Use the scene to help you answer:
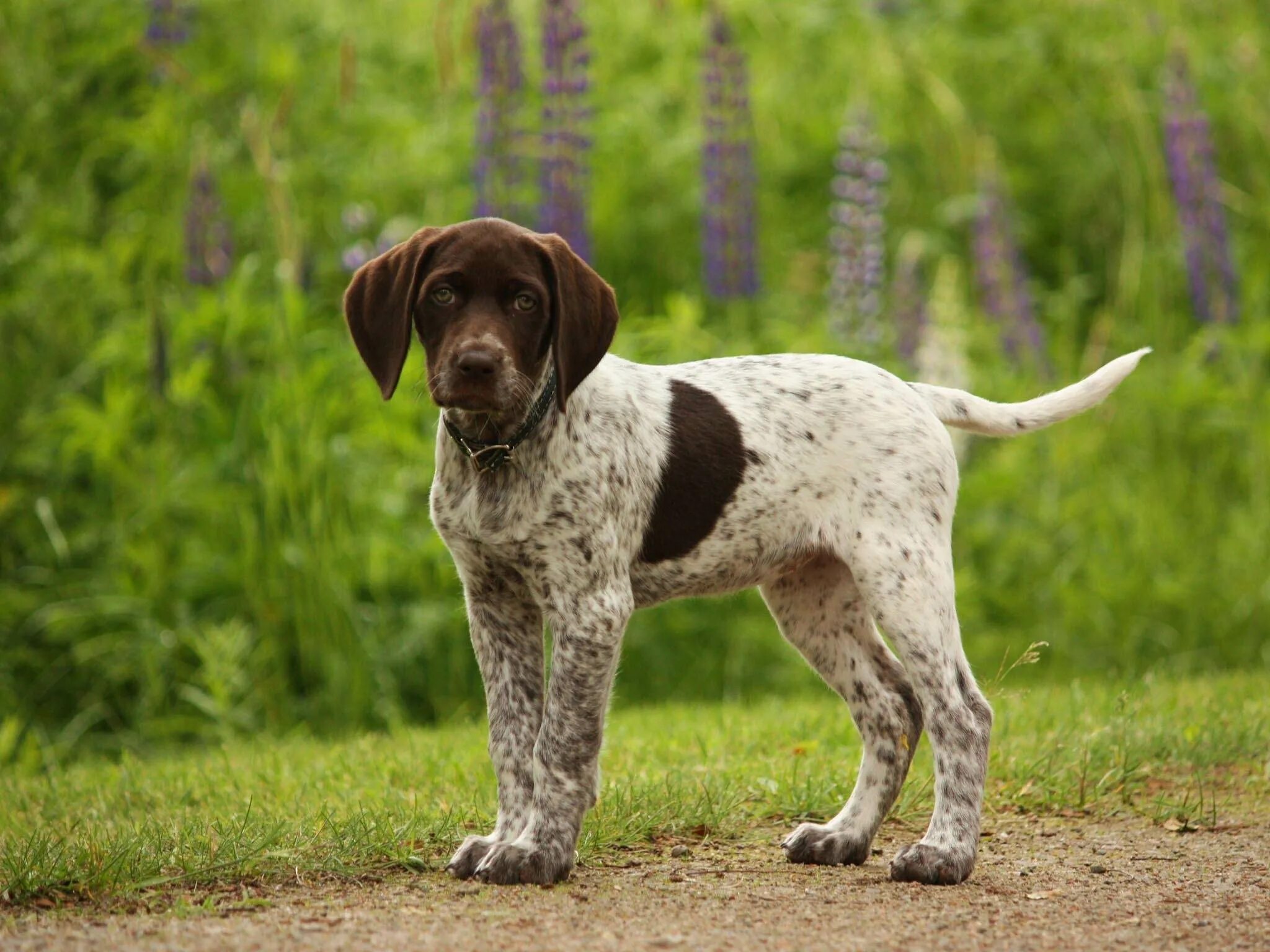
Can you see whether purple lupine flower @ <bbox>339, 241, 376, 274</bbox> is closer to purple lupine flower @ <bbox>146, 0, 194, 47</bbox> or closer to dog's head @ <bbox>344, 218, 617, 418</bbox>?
purple lupine flower @ <bbox>146, 0, 194, 47</bbox>

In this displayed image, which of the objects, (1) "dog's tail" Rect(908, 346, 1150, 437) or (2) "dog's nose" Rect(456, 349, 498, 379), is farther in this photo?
(1) "dog's tail" Rect(908, 346, 1150, 437)

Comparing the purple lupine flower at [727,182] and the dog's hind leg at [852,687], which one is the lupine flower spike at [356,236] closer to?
the purple lupine flower at [727,182]

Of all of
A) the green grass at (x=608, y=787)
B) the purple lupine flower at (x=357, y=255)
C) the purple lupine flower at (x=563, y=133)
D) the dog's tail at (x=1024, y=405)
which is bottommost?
the green grass at (x=608, y=787)

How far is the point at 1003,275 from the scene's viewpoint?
9.71m

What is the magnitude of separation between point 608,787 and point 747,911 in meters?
1.45

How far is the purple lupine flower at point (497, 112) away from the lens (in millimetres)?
8617

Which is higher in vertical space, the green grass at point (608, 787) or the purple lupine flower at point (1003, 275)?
the purple lupine flower at point (1003, 275)

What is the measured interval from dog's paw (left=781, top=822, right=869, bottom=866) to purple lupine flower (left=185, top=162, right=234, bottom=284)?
512cm

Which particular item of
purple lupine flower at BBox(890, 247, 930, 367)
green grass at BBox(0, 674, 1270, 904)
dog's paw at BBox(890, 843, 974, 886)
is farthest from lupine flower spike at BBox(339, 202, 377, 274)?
dog's paw at BBox(890, 843, 974, 886)

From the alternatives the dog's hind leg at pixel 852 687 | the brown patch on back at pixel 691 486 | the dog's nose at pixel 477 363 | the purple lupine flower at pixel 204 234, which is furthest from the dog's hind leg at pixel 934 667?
the purple lupine flower at pixel 204 234

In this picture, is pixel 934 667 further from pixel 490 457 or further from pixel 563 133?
pixel 563 133

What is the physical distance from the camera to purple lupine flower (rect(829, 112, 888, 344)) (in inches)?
365

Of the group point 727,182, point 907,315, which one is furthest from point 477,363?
point 907,315

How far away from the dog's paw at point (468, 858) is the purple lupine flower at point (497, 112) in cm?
483
